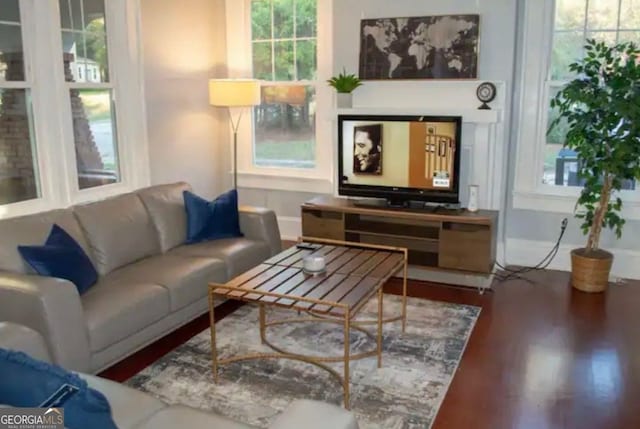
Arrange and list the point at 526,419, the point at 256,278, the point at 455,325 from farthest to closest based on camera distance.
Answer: the point at 455,325, the point at 256,278, the point at 526,419

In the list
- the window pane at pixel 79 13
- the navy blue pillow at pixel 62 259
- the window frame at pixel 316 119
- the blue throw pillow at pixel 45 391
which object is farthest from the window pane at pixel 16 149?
the blue throw pillow at pixel 45 391

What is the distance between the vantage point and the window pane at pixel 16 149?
392 cm

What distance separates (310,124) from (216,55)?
118 centimetres

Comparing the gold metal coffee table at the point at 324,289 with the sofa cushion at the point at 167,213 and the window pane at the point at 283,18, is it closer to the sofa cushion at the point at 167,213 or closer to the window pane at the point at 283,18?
the sofa cushion at the point at 167,213

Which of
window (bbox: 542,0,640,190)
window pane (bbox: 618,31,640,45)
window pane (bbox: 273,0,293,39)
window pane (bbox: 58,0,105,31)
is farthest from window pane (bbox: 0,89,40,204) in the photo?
window pane (bbox: 618,31,640,45)

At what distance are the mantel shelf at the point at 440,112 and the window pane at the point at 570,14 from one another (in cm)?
84

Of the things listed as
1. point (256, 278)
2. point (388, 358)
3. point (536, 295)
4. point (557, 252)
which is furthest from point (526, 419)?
point (557, 252)

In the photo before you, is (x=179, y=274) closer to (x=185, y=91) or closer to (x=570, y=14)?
(x=185, y=91)

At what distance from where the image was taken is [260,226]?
14.0ft

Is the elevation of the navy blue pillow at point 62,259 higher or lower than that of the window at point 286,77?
lower

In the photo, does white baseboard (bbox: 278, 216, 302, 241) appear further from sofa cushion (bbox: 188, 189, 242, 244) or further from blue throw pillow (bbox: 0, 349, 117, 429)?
blue throw pillow (bbox: 0, 349, 117, 429)

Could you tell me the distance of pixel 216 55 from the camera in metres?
5.75

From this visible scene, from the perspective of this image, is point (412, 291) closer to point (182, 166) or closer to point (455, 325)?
point (455, 325)

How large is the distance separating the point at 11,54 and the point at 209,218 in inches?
67.2
